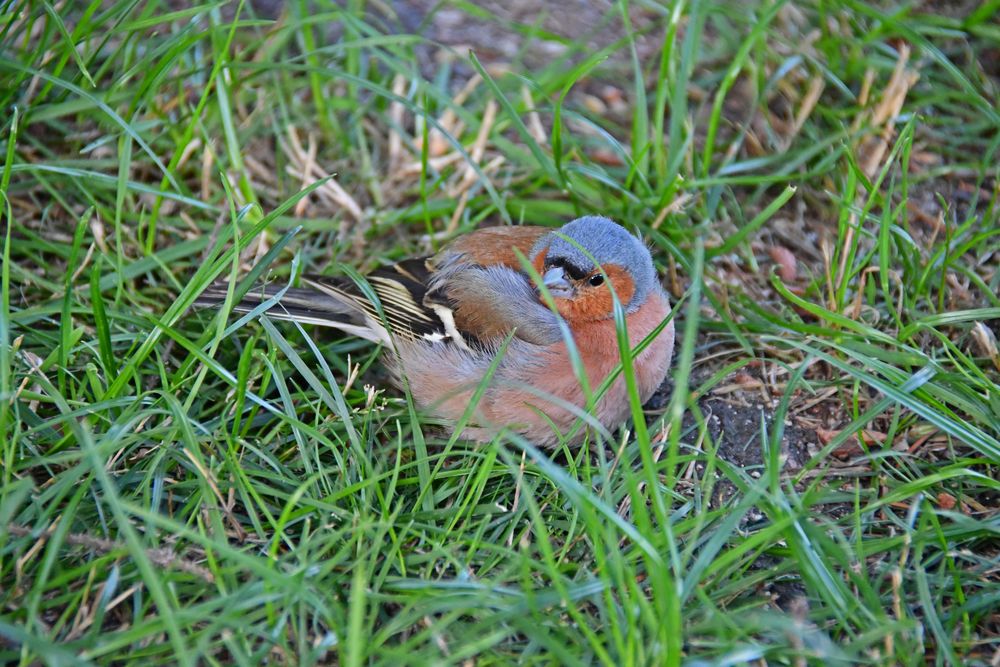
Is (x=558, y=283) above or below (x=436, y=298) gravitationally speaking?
above

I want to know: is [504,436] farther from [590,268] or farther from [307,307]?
[307,307]

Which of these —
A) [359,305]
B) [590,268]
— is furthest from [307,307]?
[590,268]

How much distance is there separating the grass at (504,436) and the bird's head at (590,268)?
0.35m

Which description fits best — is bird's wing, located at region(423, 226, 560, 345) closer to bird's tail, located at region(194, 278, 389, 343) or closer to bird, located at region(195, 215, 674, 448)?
bird, located at region(195, 215, 674, 448)

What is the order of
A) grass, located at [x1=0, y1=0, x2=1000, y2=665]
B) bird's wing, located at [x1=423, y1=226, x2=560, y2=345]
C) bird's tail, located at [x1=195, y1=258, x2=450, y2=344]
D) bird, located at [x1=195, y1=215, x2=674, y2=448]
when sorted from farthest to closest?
bird's tail, located at [x1=195, y1=258, x2=450, y2=344], bird's wing, located at [x1=423, y1=226, x2=560, y2=345], bird, located at [x1=195, y1=215, x2=674, y2=448], grass, located at [x1=0, y1=0, x2=1000, y2=665]

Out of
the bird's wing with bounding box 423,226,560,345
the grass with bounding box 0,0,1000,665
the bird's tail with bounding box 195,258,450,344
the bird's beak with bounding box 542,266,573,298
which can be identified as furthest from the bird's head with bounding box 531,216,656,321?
the bird's tail with bounding box 195,258,450,344

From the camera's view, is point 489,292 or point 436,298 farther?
point 436,298

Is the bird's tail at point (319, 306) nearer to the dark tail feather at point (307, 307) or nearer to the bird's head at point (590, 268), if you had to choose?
the dark tail feather at point (307, 307)

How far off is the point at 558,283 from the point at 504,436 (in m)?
0.77

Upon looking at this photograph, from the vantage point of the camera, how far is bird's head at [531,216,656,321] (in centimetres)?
357

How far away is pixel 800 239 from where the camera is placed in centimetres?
447

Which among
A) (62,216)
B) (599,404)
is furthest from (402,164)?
(599,404)

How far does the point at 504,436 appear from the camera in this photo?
3.05 meters

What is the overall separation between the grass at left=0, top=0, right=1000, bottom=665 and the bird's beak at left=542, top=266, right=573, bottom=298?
0.52 m
